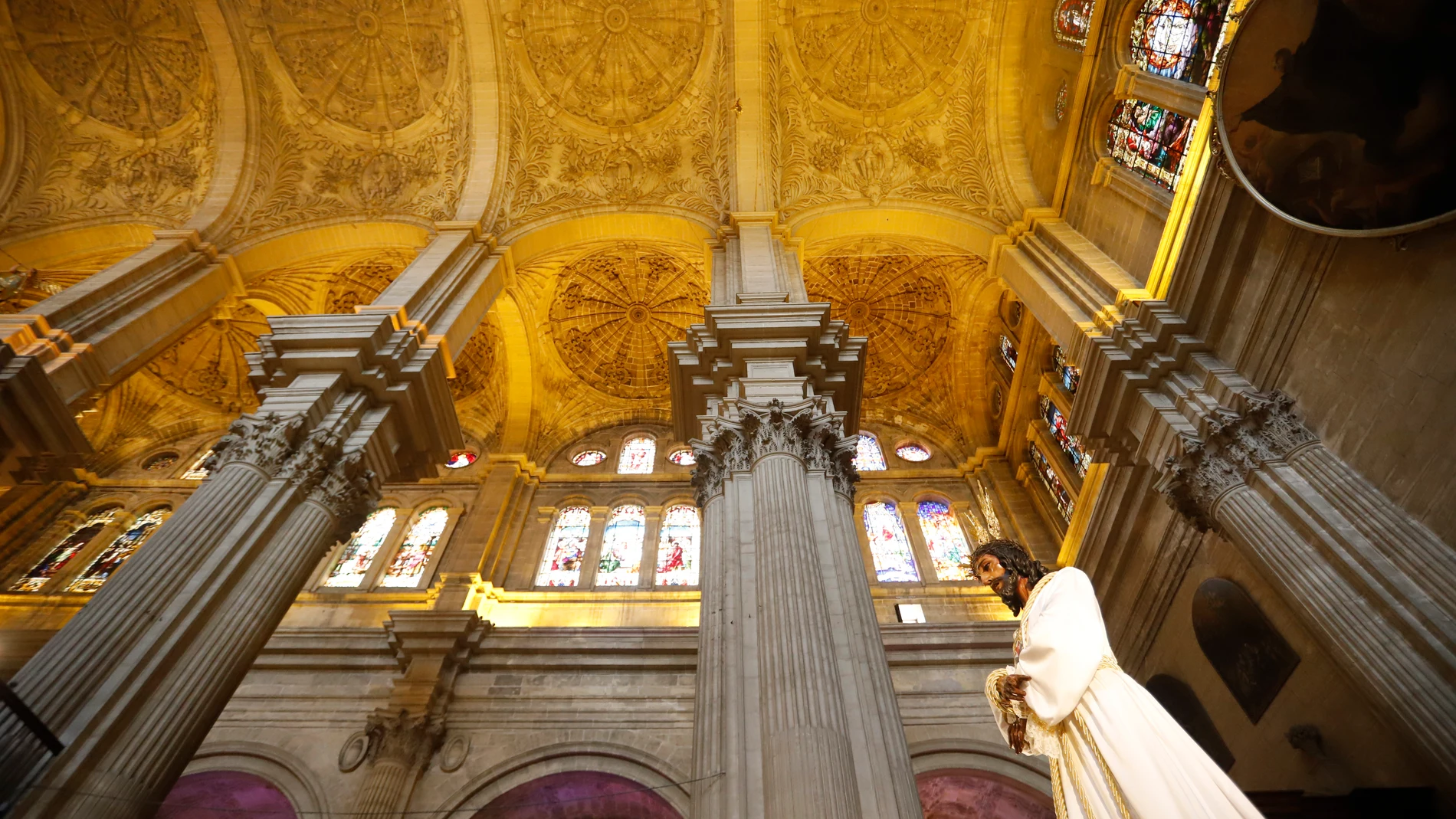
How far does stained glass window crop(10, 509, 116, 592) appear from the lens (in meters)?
11.8

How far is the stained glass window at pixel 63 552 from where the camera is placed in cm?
1177

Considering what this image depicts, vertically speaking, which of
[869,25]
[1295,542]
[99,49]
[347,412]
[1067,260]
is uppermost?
[869,25]

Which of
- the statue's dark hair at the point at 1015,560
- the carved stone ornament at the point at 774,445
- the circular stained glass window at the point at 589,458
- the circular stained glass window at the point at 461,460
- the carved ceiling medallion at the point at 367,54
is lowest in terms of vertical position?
the statue's dark hair at the point at 1015,560

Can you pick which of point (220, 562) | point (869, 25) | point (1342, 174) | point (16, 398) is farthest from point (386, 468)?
point (869, 25)

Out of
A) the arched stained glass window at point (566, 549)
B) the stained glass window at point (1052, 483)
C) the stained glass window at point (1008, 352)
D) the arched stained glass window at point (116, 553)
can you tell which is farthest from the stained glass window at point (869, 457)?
the arched stained glass window at point (116, 553)

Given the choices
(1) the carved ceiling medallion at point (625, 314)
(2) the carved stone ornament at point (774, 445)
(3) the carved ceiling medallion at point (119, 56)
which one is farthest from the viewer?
(1) the carved ceiling medallion at point (625, 314)

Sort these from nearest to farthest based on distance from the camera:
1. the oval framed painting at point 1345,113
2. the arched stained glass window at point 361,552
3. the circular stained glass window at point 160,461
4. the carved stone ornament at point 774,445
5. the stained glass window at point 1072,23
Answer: the oval framed painting at point 1345,113 < the carved stone ornament at point 774,445 < the stained glass window at point 1072,23 < the arched stained glass window at point 361,552 < the circular stained glass window at point 160,461

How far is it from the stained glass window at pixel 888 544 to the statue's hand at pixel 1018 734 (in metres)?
8.85

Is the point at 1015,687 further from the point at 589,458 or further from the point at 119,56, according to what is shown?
the point at 119,56

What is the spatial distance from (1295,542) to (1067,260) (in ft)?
17.9

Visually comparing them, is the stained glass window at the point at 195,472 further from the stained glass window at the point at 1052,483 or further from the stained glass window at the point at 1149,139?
the stained glass window at the point at 1149,139

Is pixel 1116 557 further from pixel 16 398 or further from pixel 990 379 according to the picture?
pixel 16 398

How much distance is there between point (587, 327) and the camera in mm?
15766

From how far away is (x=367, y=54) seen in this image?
12625mm
